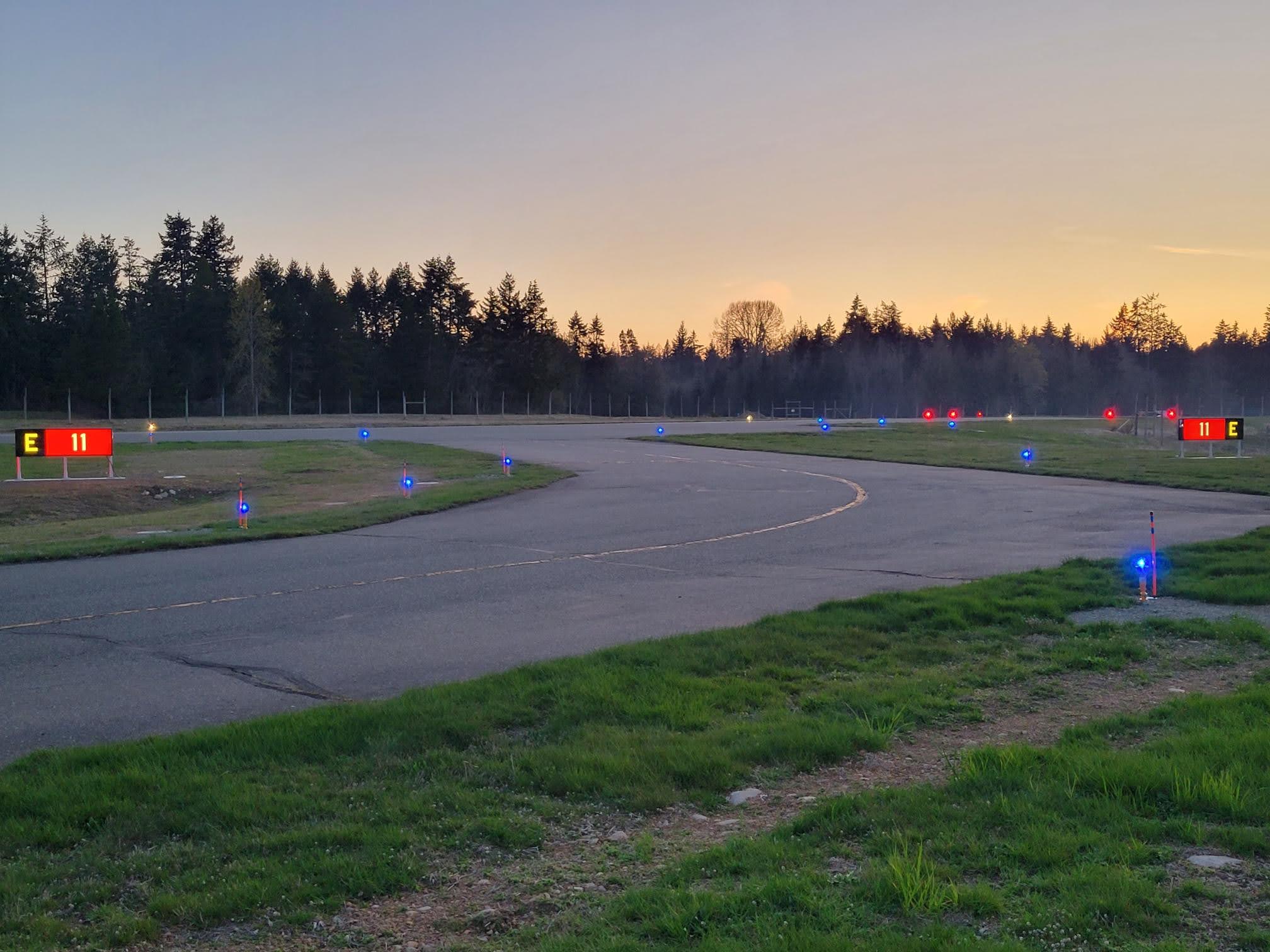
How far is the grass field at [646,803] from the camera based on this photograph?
420 centimetres

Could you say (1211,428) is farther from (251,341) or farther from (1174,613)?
(251,341)

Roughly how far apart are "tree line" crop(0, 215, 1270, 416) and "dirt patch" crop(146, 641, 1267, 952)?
245 ft

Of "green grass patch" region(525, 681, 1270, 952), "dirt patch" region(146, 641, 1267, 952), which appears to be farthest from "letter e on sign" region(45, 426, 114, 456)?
"green grass patch" region(525, 681, 1270, 952)

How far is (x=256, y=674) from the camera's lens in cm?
830

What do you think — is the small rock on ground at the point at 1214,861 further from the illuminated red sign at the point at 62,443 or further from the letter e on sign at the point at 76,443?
the letter e on sign at the point at 76,443

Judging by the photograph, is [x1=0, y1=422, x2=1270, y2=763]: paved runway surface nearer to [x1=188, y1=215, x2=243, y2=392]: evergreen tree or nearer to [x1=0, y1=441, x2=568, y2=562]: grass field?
[x1=0, y1=441, x2=568, y2=562]: grass field

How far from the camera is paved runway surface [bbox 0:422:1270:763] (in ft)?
26.4

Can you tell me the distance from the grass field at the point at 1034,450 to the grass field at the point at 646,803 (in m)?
20.4

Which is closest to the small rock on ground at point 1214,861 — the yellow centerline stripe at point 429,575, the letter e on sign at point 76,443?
the yellow centerline stripe at point 429,575

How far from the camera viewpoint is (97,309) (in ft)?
239

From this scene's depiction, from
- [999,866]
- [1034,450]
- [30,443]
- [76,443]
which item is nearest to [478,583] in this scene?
[999,866]

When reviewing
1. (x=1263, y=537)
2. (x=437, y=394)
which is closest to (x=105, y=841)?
(x=1263, y=537)

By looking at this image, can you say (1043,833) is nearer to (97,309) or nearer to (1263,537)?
(1263,537)

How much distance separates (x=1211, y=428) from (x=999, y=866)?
36723mm
